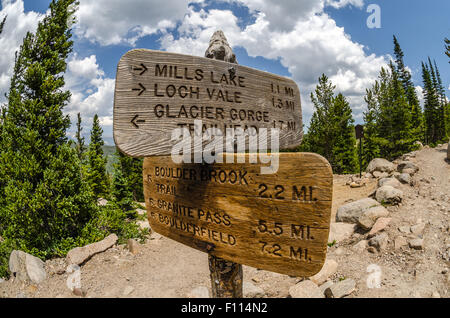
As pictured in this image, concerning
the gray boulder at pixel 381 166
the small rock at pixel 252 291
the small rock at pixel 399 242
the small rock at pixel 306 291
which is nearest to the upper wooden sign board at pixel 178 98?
the small rock at pixel 306 291

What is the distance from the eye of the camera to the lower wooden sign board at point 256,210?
1068 mm

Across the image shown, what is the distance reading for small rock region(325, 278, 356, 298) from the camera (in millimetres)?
4243

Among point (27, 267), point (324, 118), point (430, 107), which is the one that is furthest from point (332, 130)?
point (430, 107)

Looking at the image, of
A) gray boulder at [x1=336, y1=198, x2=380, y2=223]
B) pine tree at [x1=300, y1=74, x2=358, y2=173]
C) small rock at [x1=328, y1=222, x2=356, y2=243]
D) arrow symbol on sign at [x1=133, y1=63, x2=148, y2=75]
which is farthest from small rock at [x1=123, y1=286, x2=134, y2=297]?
pine tree at [x1=300, y1=74, x2=358, y2=173]

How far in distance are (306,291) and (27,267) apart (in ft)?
21.8

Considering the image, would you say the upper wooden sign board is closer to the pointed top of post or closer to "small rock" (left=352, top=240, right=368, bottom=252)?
the pointed top of post

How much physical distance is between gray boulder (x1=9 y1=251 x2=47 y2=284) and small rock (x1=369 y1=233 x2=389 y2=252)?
8.18m

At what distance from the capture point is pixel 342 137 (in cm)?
2569

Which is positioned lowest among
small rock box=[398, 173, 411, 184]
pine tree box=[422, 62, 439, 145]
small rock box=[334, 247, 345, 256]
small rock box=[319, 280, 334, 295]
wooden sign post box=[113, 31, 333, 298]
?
small rock box=[319, 280, 334, 295]

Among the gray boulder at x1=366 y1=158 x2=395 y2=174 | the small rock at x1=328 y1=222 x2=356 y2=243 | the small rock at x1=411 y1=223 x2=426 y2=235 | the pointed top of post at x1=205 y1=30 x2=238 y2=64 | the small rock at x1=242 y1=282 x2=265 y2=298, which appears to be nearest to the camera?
the pointed top of post at x1=205 y1=30 x2=238 y2=64

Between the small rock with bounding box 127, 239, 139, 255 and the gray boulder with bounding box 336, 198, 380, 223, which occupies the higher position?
the gray boulder with bounding box 336, 198, 380, 223

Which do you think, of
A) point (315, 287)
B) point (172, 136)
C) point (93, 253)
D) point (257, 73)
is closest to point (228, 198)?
point (172, 136)

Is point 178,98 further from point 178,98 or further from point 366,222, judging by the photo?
point 366,222

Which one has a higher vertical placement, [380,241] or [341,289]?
[380,241]
